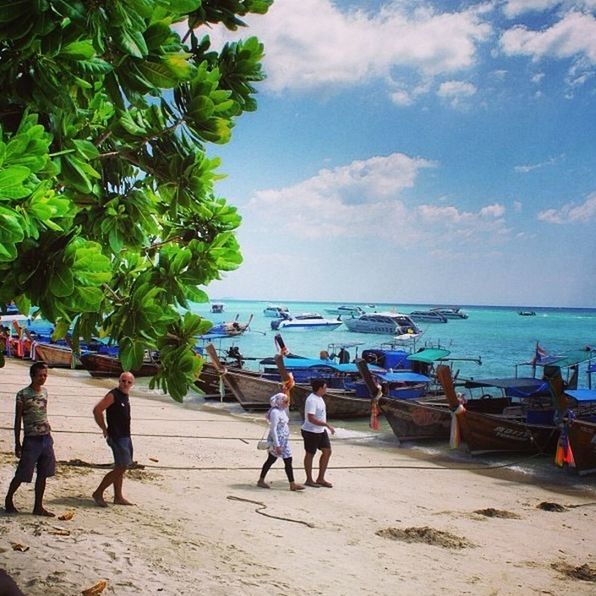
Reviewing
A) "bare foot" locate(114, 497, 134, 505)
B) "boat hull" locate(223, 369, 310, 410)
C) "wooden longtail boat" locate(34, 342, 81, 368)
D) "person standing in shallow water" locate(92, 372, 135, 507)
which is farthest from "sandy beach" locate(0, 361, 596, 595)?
"wooden longtail boat" locate(34, 342, 81, 368)

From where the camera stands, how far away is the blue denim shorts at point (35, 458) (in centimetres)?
663

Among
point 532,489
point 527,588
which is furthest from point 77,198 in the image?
point 532,489

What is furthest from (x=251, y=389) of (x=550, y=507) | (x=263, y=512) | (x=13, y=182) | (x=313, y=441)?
(x=13, y=182)

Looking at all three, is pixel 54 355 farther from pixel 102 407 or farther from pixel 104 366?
pixel 102 407

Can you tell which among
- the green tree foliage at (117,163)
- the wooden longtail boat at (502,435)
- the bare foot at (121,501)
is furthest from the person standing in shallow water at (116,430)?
the wooden longtail boat at (502,435)

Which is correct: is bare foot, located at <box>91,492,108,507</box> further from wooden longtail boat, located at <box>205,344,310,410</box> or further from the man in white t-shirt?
wooden longtail boat, located at <box>205,344,310,410</box>

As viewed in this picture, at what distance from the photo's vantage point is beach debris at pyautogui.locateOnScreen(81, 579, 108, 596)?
5039 mm

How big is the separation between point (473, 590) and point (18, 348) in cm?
3245

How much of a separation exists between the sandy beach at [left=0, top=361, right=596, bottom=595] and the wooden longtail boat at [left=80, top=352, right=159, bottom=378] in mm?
16080

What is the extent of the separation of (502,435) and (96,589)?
12674 millimetres

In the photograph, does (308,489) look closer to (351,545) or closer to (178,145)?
(351,545)

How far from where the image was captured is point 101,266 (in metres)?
2.30

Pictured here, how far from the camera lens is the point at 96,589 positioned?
16.7 ft

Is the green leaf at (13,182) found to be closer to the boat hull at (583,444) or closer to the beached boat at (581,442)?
the beached boat at (581,442)
